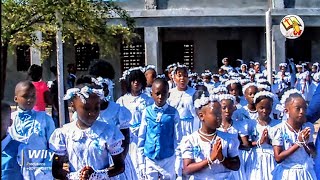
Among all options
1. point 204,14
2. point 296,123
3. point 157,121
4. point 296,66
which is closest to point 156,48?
point 204,14

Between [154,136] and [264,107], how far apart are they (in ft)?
4.08

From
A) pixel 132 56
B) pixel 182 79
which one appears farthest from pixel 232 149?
pixel 132 56

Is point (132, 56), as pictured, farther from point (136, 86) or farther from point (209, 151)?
point (209, 151)

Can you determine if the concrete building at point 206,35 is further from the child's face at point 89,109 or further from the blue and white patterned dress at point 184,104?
the child's face at point 89,109

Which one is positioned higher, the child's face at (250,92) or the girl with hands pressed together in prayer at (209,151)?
the child's face at (250,92)

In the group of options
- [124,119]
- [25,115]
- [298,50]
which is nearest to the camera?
[25,115]

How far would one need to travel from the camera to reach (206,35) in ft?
75.6

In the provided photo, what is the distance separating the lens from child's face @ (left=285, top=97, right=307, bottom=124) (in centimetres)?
550

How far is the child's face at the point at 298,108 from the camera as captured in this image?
18.0 ft

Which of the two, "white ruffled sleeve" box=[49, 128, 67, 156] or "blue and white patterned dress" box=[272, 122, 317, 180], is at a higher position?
"white ruffled sleeve" box=[49, 128, 67, 156]

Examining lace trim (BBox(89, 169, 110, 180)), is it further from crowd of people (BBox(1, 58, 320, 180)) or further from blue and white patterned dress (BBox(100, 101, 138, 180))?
blue and white patterned dress (BBox(100, 101, 138, 180))

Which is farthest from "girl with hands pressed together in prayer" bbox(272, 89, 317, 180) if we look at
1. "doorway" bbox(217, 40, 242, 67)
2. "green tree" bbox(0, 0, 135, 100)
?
"doorway" bbox(217, 40, 242, 67)

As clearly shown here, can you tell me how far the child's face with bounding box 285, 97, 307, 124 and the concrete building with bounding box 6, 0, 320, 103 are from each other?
46.0ft

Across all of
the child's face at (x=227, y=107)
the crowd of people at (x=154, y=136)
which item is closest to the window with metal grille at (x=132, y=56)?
the crowd of people at (x=154, y=136)
